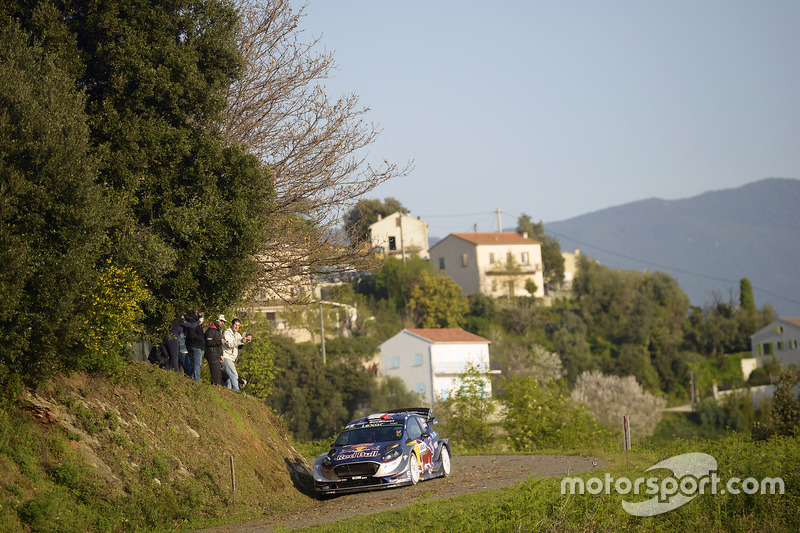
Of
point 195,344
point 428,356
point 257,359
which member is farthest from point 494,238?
point 195,344

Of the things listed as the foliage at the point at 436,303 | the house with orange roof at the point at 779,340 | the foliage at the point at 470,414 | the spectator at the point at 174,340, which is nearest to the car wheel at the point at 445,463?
the spectator at the point at 174,340

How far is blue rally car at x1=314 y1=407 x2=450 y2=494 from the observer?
18.9 metres

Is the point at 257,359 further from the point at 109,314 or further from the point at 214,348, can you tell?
the point at 109,314

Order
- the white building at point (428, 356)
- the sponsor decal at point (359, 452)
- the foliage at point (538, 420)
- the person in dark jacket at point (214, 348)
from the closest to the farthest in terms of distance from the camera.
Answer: the sponsor decal at point (359, 452) < the person in dark jacket at point (214, 348) < the foliage at point (538, 420) < the white building at point (428, 356)

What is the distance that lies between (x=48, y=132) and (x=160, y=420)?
6.06 m

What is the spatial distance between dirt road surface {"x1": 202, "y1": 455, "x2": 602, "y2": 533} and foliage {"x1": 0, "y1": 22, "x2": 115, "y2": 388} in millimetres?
4096

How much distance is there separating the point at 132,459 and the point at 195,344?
493 cm

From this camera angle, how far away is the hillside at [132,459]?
1376 cm

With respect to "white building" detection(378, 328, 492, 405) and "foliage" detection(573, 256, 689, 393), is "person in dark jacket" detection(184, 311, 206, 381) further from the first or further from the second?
"foliage" detection(573, 256, 689, 393)

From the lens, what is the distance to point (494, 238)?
371 ft

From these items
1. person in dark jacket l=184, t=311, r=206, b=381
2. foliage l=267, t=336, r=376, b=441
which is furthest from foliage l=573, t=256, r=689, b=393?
person in dark jacket l=184, t=311, r=206, b=381

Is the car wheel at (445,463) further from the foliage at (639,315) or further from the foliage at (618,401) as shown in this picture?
the foliage at (639,315)

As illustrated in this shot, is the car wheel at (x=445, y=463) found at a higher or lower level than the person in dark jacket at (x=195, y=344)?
lower

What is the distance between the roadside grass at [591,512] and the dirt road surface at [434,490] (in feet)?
3.45
